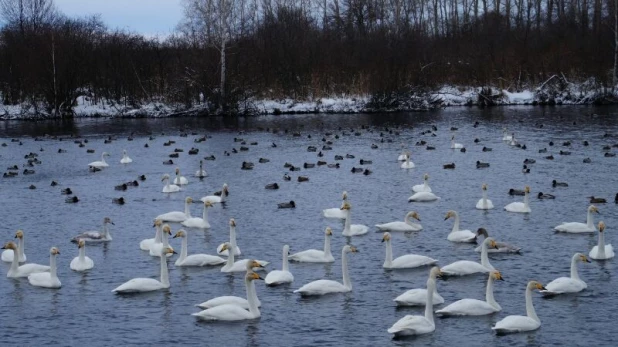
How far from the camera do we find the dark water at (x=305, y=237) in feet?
47.0

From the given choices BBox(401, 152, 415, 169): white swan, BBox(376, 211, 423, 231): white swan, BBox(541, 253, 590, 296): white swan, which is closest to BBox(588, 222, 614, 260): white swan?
BBox(541, 253, 590, 296): white swan

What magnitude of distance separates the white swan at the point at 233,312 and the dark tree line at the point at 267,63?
169 feet

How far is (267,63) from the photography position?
7169 cm

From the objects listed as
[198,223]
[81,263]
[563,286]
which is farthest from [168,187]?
[563,286]

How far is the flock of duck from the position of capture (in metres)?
14.5

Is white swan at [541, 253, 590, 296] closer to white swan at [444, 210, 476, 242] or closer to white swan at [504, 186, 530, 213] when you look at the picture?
white swan at [444, 210, 476, 242]

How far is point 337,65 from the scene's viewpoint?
6869 centimetres

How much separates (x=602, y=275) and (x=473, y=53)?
192ft

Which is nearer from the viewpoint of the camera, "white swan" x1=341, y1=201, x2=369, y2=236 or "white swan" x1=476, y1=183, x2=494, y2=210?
"white swan" x1=341, y1=201, x2=369, y2=236

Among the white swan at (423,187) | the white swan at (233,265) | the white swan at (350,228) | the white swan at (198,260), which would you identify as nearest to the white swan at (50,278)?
the white swan at (198,260)

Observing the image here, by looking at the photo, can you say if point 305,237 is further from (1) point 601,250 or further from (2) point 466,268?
(1) point 601,250

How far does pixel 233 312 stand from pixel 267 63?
58125 millimetres

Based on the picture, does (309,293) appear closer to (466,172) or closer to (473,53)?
(466,172)

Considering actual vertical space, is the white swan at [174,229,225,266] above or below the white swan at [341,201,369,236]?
below
